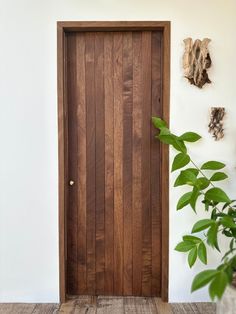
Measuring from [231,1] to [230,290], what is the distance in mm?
1919

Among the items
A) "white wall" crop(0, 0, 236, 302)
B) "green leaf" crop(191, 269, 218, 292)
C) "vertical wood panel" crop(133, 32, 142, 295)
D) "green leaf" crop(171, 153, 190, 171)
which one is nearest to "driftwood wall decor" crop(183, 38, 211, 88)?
"white wall" crop(0, 0, 236, 302)

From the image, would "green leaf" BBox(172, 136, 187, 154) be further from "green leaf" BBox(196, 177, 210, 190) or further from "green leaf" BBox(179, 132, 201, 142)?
"green leaf" BBox(196, 177, 210, 190)

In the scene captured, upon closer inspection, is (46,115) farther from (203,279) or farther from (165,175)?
(203,279)

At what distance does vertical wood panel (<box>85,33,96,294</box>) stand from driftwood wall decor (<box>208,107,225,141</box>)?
87 centimetres

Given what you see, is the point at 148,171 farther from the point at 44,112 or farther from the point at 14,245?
the point at 14,245

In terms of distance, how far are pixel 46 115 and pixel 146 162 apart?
0.82m

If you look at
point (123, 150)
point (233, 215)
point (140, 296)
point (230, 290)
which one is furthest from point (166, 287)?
point (123, 150)

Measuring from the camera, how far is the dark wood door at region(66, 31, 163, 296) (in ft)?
7.68

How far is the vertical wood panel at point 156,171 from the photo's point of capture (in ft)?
7.66

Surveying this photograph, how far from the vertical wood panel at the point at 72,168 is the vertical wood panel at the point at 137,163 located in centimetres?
45

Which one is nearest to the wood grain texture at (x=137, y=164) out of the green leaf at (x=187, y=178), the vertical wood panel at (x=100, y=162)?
the vertical wood panel at (x=100, y=162)

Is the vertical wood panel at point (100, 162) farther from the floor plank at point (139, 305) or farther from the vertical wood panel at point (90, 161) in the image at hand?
the floor plank at point (139, 305)

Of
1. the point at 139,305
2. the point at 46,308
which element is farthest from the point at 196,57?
the point at 46,308

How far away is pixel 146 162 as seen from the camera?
238 centimetres
